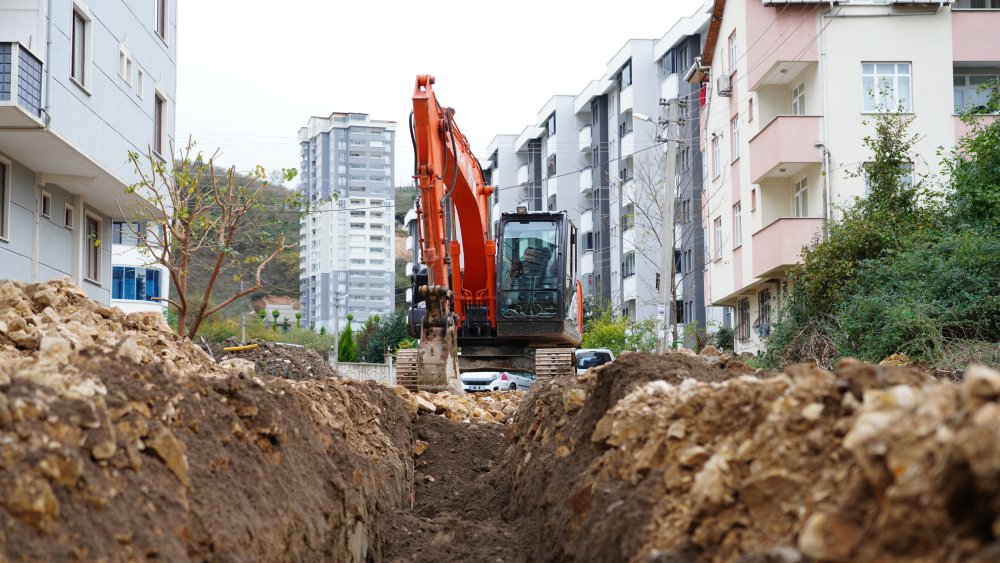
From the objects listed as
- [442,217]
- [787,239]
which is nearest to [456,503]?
[442,217]

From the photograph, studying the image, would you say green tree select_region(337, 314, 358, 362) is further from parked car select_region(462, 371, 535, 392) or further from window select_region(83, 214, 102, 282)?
window select_region(83, 214, 102, 282)

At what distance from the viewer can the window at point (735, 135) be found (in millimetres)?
33125

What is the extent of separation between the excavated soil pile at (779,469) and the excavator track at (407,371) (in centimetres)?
1168

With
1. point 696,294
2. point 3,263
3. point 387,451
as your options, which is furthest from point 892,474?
point 696,294

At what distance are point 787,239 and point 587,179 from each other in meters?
35.0

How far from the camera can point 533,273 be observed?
65.6ft

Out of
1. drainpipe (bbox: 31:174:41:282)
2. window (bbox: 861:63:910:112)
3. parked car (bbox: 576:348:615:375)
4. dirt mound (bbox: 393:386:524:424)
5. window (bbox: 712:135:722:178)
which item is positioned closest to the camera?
dirt mound (bbox: 393:386:524:424)

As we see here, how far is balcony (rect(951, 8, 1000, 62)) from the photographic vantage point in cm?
2798

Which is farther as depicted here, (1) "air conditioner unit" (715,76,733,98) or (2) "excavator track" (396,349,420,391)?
(1) "air conditioner unit" (715,76,733,98)

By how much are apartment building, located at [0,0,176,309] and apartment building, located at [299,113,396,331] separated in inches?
3413

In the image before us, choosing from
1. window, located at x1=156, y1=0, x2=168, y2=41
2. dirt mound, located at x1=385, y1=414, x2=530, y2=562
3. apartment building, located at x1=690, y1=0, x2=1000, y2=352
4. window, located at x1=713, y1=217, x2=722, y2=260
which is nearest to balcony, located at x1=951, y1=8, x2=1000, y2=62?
apartment building, located at x1=690, y1=0, x2=1000, y2=352

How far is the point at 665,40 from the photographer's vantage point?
51.6 metres

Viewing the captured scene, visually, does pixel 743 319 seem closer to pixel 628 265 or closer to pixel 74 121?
pixel 628 265

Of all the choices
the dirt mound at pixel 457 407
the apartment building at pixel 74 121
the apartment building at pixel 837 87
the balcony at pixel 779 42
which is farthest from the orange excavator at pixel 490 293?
the balcony at pixel 779 42
